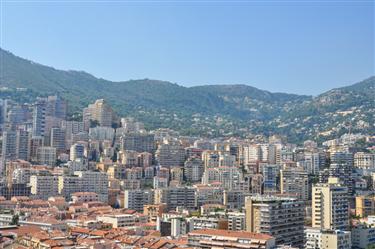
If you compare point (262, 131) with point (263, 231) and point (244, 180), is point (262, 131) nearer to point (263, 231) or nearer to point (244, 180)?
point (244, 180)

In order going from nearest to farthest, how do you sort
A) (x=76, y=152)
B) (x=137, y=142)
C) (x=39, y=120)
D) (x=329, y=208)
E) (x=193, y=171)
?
(x=329, y=208), (x=193, y=171), (x=76, y=152), (x=137, y=142), (x=39, y=120)

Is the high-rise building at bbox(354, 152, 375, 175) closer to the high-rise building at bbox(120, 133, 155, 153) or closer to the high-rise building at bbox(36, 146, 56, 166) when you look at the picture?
the high-rise building at bbox(120, 133, 155, 153)

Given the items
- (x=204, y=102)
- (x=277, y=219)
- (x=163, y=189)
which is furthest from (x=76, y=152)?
(x=204, y=102)

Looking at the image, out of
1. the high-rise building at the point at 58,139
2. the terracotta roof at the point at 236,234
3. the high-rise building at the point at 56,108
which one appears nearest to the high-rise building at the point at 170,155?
the high-rise building at the point at 58,139

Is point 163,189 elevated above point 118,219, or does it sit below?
above

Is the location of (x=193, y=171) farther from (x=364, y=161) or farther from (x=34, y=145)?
(x=364, y=161)

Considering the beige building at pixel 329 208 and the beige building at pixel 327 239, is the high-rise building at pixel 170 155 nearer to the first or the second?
the beige building at pixel 329 208

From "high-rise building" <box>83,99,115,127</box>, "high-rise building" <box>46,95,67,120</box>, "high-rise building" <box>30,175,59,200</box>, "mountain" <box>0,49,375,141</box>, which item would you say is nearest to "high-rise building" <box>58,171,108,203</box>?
"high-rise building" <box>30,175,59,200</box>
